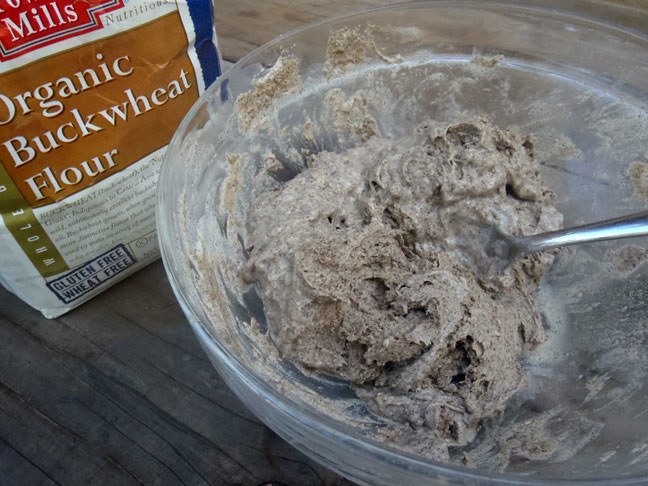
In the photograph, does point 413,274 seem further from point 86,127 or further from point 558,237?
point 86,127

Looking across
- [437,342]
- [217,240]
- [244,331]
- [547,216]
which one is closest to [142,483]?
[244,331]

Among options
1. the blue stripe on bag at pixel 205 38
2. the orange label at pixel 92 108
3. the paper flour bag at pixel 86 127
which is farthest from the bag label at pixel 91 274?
the blue stripe on bag at pixel 205 38

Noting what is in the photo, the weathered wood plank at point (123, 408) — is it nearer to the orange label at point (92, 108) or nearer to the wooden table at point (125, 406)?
the wooden table at point (125, 406)

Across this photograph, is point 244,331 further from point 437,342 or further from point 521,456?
point 521,456

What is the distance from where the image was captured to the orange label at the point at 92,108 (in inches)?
38.8

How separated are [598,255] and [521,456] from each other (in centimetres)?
54

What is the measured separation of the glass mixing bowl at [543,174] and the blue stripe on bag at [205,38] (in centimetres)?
10

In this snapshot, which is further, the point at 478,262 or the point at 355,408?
the point at 478,262

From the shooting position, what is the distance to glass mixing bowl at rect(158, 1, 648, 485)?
34.4 inches

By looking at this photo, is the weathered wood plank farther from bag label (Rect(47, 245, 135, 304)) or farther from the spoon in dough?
the spoon in dough

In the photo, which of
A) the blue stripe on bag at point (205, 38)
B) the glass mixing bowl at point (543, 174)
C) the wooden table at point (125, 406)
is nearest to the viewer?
the glass mixing bowl at point (543, 174)

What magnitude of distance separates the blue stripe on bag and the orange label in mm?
38

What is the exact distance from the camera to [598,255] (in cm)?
119

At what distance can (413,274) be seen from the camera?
41.7 inches
